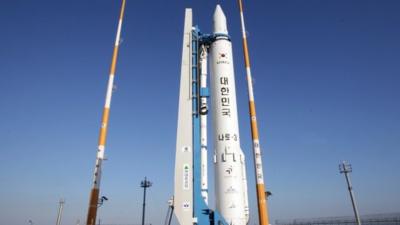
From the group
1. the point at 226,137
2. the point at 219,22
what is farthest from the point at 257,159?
the point at 219,22

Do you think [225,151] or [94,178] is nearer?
[94,178]

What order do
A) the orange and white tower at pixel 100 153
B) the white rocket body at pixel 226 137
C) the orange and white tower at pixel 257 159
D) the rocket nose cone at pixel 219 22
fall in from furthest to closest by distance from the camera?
the rocket nose cone at pixel 219 22
the white rocket body at pixel 226 137
the orange and white tower at pixel 257 159
the orange and white tower at pixel 100 153

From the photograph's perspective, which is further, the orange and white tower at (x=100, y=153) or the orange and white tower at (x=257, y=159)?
the orange and white tower at (x=257, y=159)

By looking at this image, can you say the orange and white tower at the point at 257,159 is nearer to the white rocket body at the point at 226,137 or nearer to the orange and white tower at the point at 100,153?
the white rocket body at the point at 226,137

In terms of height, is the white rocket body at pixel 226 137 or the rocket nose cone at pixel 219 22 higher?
the rocket nose cone at pixel 219 22

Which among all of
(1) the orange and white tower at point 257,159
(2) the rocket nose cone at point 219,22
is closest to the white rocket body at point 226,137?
(2) the rocket nose cone at point 219,22

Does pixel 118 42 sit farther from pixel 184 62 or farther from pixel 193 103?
pixel 193 103

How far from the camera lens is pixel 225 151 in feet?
47.9

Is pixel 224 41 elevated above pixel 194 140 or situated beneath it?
elevated above

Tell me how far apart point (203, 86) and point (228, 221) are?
6.04 metres

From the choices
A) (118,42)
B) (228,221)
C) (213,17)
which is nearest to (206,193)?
(228,221)

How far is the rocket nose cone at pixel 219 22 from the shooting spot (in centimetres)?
1750

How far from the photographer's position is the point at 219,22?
1791cm

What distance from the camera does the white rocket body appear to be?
13828 millimetres
